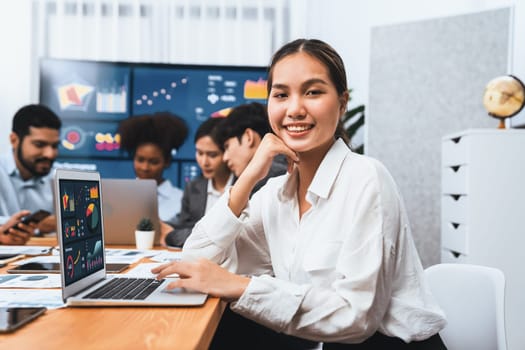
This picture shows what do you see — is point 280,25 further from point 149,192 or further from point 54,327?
point 54,327

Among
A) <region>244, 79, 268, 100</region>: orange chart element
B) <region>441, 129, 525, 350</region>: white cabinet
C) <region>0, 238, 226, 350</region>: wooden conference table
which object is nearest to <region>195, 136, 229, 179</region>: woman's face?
<region>244, 79, 268, 100</region>: orange chart element

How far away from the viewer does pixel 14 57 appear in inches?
157

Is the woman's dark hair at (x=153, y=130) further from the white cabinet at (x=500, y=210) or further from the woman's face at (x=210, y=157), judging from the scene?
the white cabinet at (x=500, y=210)

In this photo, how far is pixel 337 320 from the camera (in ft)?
3.34

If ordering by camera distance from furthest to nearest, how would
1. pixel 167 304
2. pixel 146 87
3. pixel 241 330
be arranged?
pixel 146 87
pixel 241 330
pixel 167 304

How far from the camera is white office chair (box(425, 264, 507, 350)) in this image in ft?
4.50

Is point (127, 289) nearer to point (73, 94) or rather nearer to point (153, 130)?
point (153, 130)

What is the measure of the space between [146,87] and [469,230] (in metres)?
2.41

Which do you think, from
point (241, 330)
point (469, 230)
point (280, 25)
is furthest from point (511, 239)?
point (280, 25)

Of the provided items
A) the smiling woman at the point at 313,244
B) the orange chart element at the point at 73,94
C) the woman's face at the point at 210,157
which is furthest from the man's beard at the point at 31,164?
the smiling woman at the point at 313,244

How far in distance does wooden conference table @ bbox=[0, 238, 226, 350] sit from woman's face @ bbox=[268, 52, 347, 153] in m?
0.50

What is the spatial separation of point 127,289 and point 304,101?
600 millimetres

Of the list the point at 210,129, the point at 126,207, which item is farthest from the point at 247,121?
the point at 210,129

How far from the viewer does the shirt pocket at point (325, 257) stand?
3.73 ft
